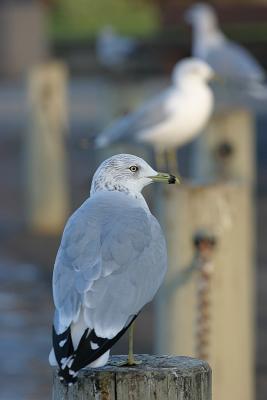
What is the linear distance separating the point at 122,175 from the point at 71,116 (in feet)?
52.9

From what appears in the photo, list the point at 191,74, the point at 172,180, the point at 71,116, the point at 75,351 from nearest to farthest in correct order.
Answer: the point at 75,351, the point at 172,180, the point at 191,74, the point at 71,116

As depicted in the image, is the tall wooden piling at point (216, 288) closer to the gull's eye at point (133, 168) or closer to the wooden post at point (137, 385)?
the gull's eye at point (133, 168)

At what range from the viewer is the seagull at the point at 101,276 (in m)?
3.33

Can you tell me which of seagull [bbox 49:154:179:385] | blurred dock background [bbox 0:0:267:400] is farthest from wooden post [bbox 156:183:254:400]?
seagull [bbox 49:154:179:385]

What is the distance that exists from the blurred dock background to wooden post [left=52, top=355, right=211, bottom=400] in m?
3.21

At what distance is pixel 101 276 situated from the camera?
3.55 m

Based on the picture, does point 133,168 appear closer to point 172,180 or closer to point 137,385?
point 172,180

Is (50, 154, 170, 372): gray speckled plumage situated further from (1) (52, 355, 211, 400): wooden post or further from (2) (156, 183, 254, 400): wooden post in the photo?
(2) (156, 183, 254, 400): wooden post

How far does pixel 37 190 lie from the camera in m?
11.8

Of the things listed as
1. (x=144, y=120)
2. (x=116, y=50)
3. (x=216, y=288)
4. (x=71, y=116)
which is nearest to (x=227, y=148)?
(x=144, y=120)

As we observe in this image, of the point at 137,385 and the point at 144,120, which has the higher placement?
the point at 144,120

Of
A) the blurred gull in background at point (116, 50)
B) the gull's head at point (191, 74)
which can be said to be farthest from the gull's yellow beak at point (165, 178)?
the blurred gull in background at point (116, 50)

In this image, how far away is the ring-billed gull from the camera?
27.6ft

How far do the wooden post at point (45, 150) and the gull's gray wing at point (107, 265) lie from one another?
774 cm
